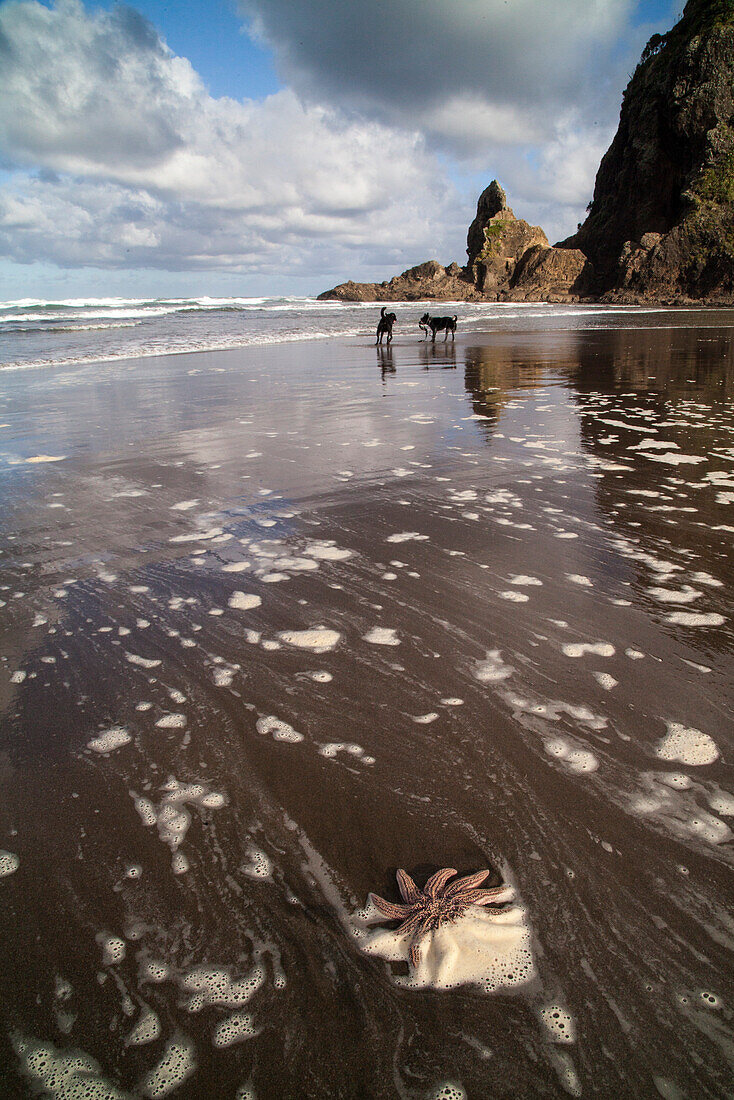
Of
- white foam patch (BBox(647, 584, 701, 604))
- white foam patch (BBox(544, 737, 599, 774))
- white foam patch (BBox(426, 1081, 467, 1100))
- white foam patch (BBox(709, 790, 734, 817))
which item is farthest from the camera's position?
white foam patch (BBox(647, 584, 701, 604))

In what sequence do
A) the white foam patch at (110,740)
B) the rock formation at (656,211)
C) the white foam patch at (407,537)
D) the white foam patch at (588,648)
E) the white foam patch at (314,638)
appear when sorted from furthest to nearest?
1. the rock formation at (656,211)
2. the white foam patch at (407,537)
3. the white foam patch at (314,638)
4. the white foam patch at (588,648)
5. the white foam patch at (110,740)

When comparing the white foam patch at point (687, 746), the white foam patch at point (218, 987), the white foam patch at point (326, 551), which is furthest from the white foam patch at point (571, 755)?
the white foam patch at point (326, 551)

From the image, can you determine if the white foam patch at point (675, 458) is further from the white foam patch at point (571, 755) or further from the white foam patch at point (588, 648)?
the white foam patch at point (571, 755)

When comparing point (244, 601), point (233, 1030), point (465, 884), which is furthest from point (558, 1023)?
point (244, 601)

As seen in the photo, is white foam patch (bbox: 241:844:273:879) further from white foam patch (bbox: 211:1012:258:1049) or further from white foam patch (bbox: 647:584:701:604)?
white foam patch (bbox: 647:584:701:604)

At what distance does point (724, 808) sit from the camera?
1444mm

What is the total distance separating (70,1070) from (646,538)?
3.10 metres

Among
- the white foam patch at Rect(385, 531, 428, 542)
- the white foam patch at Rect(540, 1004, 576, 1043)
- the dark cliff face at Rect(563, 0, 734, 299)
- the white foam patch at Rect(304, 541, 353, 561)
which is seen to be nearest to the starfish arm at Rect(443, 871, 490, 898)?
the white foam patch at Rect(540, 1004, 576, 1043)

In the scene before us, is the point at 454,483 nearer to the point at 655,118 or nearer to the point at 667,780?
the point at 667,780

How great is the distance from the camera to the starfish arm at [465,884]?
1.26 metres

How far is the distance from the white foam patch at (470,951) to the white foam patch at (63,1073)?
0.51 metres

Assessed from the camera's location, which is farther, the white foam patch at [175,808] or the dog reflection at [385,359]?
the dog reflection at [385,359]

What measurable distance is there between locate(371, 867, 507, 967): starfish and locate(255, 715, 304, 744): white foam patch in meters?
0.57

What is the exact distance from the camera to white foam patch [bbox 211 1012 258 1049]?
1023 millimetres
